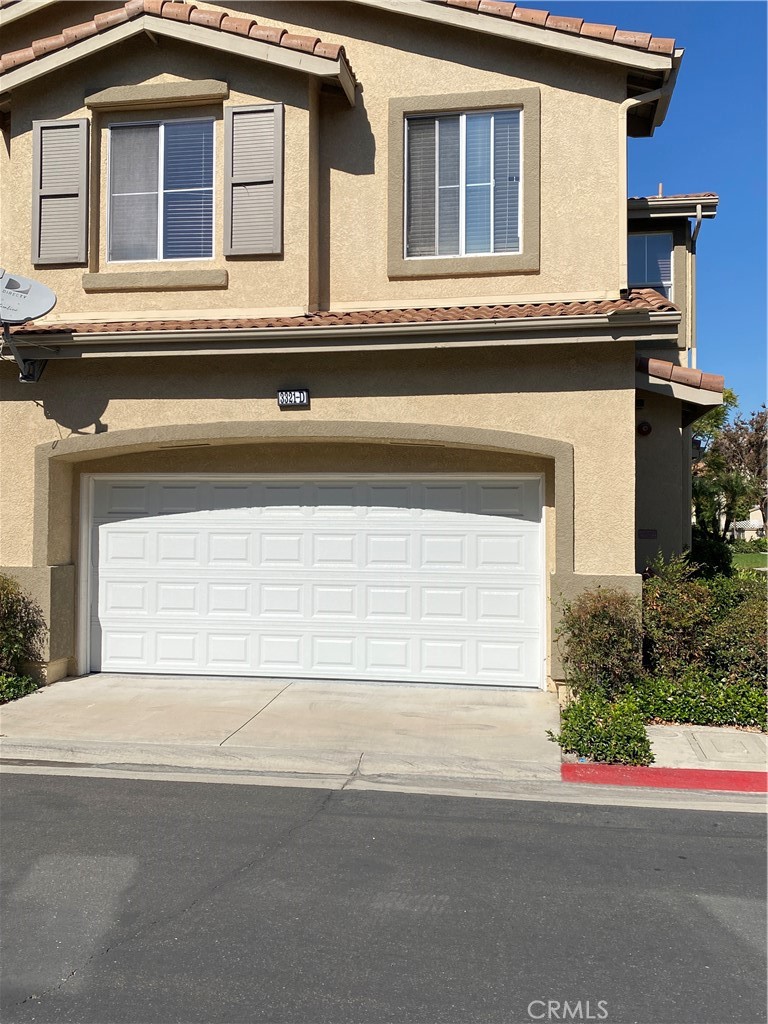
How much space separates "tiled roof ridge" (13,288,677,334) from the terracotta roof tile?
118 inches

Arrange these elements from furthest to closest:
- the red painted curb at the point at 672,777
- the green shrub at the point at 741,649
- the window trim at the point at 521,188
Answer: the window trim at the point at 521,188
the green shrub at the point at 741,649
the red painted curb at the point at 672,777

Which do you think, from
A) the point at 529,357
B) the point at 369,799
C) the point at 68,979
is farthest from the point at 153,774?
the point at 529,357

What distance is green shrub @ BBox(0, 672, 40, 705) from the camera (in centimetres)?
911

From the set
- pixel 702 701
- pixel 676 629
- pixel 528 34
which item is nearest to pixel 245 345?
pixel 528 34

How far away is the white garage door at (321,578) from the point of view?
378 inches

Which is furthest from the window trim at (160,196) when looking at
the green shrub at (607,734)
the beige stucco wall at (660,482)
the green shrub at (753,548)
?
the green shrub at (753,548)

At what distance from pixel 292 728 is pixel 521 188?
6600 millimetres

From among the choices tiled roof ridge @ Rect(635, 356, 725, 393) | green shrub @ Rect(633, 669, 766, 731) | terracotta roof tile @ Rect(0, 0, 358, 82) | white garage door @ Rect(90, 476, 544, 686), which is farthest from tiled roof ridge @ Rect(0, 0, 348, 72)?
green shrub @ Rect(633, 669, 766, 731)

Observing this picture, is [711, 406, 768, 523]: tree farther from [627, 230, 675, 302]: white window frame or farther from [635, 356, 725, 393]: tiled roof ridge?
[635, 356, 725, 393]: tiled roof ridge

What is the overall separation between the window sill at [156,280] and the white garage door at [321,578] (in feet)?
7.66

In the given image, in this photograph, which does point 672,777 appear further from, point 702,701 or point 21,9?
point 21,9

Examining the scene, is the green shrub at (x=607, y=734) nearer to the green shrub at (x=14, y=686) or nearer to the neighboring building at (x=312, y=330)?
the neighboring building at (x=312, y=330)

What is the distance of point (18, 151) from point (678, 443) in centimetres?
961

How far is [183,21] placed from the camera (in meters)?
9.80
